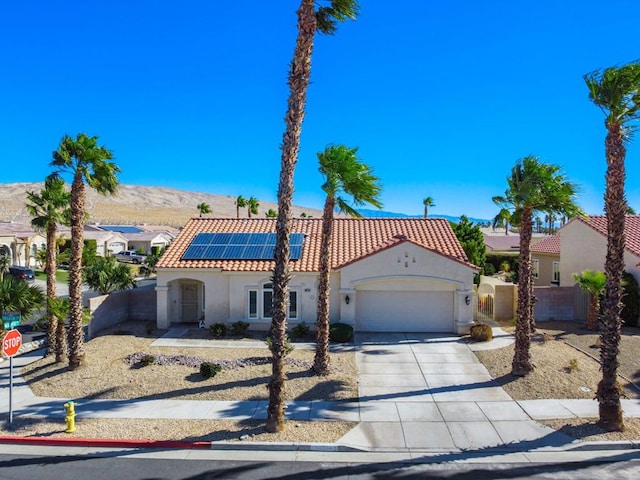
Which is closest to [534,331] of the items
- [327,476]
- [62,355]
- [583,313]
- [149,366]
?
[583,313]

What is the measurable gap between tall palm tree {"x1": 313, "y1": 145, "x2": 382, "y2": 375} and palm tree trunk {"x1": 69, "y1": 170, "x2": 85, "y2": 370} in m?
8.00

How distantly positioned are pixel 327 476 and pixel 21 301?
13.7m

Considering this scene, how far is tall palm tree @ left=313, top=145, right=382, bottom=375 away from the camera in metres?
15.2

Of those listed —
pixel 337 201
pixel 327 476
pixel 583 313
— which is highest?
pixel 337 201

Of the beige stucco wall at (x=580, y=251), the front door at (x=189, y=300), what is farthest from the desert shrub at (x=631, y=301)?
the front door at (x=189, y=300)

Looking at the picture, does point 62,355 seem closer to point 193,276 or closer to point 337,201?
point 193,276

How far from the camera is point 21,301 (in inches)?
672

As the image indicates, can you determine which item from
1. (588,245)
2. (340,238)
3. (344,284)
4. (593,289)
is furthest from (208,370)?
(588,245)

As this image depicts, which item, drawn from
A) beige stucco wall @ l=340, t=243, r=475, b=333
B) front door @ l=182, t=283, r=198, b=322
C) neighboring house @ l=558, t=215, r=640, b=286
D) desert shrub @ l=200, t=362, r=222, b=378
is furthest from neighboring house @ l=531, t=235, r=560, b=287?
desert shrub @ l=200, t=362, r=222, b=378

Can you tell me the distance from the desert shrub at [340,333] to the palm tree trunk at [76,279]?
30.9 feet

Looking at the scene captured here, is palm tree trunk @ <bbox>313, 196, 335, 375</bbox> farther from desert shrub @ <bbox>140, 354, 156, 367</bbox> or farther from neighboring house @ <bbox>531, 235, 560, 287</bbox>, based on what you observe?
neighboring house @ <bbox>531, 235, 560, 287</bbox>

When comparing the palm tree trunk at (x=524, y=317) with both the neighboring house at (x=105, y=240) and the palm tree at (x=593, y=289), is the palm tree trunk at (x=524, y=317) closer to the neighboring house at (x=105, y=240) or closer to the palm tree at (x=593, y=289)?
the palm tree at (x=593, y=289)

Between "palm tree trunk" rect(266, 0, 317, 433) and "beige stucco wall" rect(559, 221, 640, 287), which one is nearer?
"palm tree trunk" rect(266, 0, 317, 433)

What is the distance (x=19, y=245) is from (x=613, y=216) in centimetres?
5226
